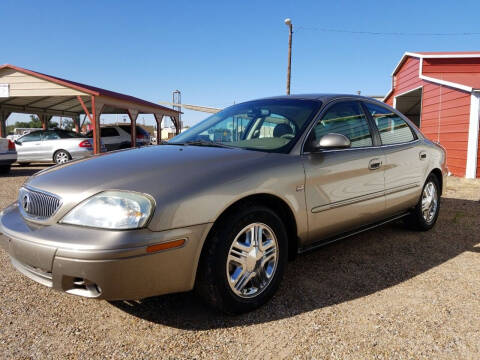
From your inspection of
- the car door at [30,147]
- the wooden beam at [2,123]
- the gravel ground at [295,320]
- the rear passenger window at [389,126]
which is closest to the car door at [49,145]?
the car door at [30,147]

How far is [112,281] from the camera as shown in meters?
1.95

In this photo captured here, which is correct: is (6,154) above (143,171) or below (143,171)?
below

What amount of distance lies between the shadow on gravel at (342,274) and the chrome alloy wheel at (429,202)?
0.21m

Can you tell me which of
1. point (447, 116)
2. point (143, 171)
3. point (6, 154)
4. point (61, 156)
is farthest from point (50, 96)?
point (447, 116)

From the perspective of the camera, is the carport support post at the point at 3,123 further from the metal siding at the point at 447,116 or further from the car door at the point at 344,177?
the car door at the point at 344,177

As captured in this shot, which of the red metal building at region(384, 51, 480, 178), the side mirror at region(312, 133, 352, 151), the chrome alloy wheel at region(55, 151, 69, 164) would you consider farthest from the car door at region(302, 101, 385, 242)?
the chrome alloy wheel at region(55, 151, 69, 164)

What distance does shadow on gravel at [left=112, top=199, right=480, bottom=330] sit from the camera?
2468 millimetres

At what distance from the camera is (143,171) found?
2264 mm

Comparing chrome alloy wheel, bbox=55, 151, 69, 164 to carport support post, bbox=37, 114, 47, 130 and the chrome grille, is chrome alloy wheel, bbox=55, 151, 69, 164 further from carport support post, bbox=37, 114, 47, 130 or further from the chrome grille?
the chrome grille

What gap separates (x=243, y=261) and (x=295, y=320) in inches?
19.9

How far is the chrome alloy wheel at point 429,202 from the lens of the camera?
4371 millimetres

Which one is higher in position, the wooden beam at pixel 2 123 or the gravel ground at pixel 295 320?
the wooden beam at pixel 2 123

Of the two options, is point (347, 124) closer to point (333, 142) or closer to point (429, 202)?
point (333, 142)

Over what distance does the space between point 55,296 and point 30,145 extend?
1205 centimetres
